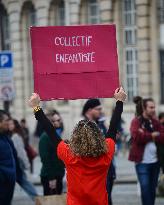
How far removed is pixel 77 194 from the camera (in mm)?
5547

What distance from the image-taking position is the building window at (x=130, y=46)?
88.5 feet

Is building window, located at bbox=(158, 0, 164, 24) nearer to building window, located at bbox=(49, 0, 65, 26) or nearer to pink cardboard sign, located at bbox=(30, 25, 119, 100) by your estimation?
building window, located at bbox=(49, 0, 65, 26)

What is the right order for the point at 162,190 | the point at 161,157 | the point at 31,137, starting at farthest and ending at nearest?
1. the point at 31,137
2. the point at 162,190
3. the point at 161,157

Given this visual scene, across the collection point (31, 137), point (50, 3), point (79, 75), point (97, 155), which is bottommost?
point (31, 137)

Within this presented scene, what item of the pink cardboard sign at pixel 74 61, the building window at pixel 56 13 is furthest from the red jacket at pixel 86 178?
the building window at pixel 56 13

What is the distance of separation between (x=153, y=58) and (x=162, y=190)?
15.8 m

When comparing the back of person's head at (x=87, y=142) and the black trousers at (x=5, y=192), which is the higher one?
the back of person's head at (x=87, y=142)

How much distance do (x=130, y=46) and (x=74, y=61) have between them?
20.8m

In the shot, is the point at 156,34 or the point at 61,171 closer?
the point at 61,171

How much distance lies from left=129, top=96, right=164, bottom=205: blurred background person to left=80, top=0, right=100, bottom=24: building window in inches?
757

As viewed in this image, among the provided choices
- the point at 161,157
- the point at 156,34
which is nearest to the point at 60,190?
the point at 161,157

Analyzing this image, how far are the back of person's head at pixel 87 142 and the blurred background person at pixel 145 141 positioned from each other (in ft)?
11.7

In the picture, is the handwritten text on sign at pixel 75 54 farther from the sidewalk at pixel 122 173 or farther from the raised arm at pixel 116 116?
the sidewalk at pixel 122 173

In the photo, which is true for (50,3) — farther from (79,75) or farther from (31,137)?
(79,75)
